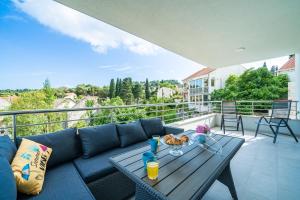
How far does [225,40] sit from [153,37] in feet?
4.86

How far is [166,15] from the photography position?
2168mm

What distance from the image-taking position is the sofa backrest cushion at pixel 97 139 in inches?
72.8

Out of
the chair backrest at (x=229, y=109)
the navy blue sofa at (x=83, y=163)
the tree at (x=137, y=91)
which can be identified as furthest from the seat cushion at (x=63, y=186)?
the tree at (x=137, y=91)

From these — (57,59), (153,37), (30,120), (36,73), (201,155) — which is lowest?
(30,120)

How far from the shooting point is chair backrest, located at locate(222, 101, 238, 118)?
15.0ft

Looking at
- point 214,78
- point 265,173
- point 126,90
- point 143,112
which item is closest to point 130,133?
point 143,112

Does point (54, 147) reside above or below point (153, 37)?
below

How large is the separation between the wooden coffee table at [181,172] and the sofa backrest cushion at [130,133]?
651 mm

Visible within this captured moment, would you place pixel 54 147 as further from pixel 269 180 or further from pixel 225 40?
pixel 225 40

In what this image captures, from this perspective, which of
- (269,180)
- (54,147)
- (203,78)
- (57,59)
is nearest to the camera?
(54,147)

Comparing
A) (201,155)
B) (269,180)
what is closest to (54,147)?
(201,155)

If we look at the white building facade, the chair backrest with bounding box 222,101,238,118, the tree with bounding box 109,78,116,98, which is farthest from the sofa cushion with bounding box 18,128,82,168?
the tree with bounding box 109,78,116,98

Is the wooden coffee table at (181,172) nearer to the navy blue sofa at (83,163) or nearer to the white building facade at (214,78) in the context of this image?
the navy blue sofa at (83,163)

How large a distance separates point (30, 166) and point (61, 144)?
0.50m
